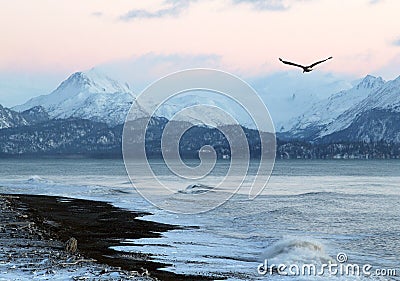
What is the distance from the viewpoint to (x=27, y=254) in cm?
3397

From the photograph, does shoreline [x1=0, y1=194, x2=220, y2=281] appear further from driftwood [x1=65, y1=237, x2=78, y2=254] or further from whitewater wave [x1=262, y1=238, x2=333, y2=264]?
whitewater wave [x1=262, y1=238, x2=333, y2=264]

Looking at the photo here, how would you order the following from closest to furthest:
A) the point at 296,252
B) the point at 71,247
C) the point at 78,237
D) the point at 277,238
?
the point at 71,247 < the point at 296,252 < the point at 78,237 < the point at 277,238

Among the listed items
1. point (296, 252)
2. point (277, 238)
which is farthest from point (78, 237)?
point (296, 252)

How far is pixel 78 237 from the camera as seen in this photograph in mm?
44344

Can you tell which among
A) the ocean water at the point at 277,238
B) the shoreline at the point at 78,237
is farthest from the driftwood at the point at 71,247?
the ocean water at the point at 277,238

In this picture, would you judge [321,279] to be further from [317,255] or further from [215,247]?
[215,247]

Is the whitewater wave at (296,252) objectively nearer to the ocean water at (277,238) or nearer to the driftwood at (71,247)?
the ocean water at (277,238)

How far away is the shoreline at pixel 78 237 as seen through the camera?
101 ft

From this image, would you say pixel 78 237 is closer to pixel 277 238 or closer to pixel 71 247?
pixel 71 247

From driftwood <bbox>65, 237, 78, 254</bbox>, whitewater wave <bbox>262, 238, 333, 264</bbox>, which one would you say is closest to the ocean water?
whitewater wave <bbox>262, 238, 333, 264</bbox>

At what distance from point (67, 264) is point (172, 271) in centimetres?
568

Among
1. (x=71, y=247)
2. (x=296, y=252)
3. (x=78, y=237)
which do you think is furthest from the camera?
(x=78, y=237)

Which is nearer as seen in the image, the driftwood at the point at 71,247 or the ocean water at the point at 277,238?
the ocean water at the point at 277,238

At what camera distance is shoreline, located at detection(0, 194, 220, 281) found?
101 feet
